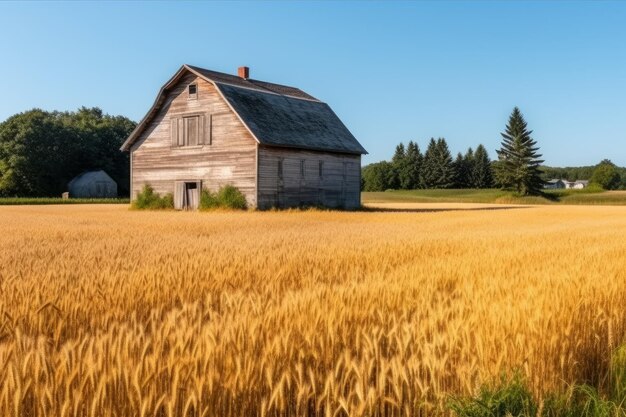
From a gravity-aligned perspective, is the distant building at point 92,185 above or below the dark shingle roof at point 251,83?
below

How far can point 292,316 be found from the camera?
→ 14.3 feet

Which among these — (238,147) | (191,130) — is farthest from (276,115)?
(191,130)

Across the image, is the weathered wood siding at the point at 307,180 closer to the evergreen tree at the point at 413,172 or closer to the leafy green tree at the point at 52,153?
the leafy green tree at the point at 52,153

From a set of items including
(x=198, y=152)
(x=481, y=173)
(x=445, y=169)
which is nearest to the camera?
(x=198, y=152)

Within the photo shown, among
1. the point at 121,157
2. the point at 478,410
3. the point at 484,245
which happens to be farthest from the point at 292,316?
the point at 121,157

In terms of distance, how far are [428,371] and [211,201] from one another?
31.7 meters

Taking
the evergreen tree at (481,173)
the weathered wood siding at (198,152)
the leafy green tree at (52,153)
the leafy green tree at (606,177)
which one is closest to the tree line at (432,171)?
the evergreen tree at (481,173)

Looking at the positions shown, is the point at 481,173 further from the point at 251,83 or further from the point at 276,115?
the point at 276,115

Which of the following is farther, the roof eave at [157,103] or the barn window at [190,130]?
the roof eave at [157,103]

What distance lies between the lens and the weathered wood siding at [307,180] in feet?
111

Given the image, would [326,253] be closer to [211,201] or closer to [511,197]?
[211,201]

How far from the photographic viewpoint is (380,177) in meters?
136

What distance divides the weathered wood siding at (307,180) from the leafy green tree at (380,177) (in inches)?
3756

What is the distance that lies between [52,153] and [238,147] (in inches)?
2148
